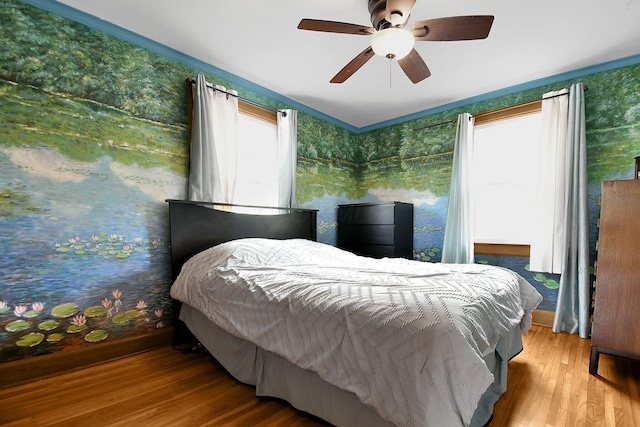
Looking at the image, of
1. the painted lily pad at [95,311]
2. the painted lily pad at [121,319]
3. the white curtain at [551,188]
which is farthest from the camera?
the white curtain at [551,188]

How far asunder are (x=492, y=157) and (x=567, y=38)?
4.09 ft

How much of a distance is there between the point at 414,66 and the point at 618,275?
6.31ft

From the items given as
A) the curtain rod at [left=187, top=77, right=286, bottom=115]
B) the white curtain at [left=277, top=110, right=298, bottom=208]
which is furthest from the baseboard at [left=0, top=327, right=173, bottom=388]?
the curtain rod at [left=187, top=77, right=286, bottom=115]

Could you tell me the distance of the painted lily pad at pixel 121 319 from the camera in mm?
2153

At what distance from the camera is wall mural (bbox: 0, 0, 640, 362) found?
1.81m

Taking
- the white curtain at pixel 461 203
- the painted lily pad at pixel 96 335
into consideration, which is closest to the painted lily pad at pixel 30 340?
the painted lily pad at pixel 96 335

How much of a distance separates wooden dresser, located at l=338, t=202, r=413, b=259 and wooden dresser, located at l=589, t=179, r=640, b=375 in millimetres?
1811

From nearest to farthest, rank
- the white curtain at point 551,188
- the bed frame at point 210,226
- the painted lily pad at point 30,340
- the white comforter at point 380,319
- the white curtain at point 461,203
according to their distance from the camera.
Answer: the white comforter at point 380,319
the painted lily pad at point 30,340
the bed frame at point 210,226
the white curtain at point 551,188
the white curtain at point 461,203

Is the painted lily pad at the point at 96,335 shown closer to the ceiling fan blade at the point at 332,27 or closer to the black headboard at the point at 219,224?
the black headboard at the point at 219,224

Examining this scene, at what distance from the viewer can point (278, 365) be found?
1.56m

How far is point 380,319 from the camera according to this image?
44.4 inches

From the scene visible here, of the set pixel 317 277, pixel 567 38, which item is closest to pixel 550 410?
pixel 317 277

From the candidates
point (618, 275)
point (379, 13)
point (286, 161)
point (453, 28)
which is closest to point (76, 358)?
point (286, 161)

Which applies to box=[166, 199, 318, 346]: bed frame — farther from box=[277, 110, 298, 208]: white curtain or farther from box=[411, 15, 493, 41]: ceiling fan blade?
box=[411, 15, 493, 41]: ceiling fan blade
